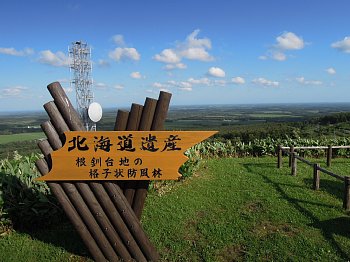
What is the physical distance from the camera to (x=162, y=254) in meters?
4.38

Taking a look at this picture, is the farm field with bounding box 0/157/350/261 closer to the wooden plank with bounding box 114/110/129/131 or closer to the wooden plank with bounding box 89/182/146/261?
the wooden plank with bounding box 89/182/146/261

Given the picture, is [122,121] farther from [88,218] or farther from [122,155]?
[88,218]

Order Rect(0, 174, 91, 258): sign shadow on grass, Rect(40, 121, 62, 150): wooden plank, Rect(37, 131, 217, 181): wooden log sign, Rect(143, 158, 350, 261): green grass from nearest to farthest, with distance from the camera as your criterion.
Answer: Rect(37, 131, 217, 181): wooden log sign
Rect(40, 121, 62, 150): wooden plank
Rect(143, 158, 350, 261): green grass
Rect(0, 174, 91, 258): sign shadow on grass

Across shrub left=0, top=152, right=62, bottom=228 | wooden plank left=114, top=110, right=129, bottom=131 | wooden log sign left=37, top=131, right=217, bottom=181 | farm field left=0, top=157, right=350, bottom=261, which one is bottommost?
farm field left=0, top=157, right=350, bottom=261

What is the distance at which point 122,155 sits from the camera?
12.9 ft

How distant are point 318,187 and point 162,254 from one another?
459cm

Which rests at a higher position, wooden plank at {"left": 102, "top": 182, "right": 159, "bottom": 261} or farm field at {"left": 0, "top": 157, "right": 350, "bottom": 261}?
wooden plank at {"left": 102, "top": 182, "right": 159, "bottom": 261}

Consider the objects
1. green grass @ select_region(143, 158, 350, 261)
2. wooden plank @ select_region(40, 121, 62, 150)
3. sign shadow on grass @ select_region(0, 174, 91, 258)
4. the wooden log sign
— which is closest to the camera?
the wooden log sign

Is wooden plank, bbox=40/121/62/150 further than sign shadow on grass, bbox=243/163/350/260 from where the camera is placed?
No

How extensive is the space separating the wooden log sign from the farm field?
53.9 inches

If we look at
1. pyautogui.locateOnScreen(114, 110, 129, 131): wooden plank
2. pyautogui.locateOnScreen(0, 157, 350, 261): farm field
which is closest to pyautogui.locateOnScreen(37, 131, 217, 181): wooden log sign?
pyautogui.locateOnScreen(114, 110, 129, 131): wooden plank

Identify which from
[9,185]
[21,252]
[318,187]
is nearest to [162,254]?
[21,252]

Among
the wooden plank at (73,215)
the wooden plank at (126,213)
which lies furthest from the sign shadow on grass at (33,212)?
the wooden plank at (126,213)

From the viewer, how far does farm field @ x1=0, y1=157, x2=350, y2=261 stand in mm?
4359
